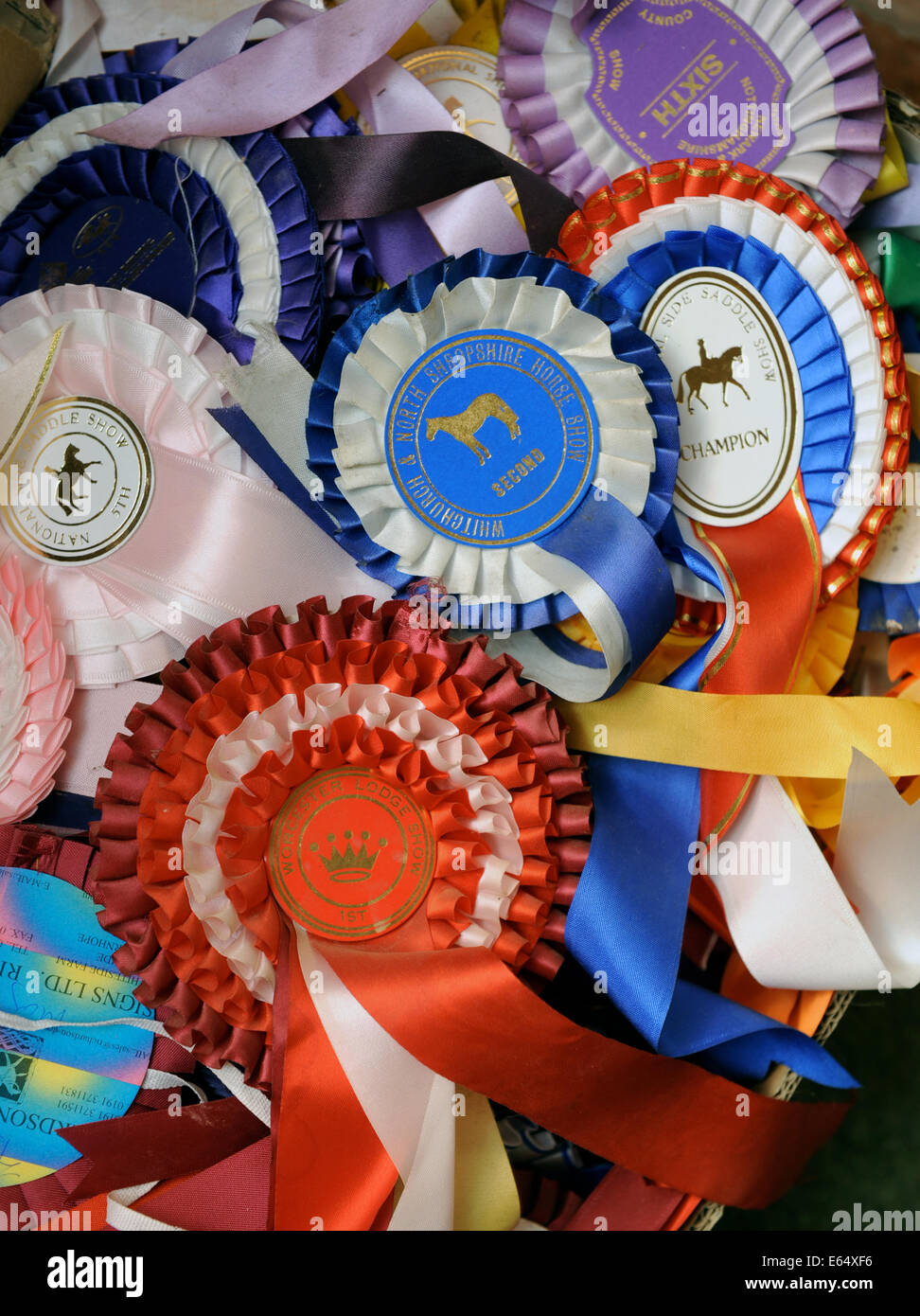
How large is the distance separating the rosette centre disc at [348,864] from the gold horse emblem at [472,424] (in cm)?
27

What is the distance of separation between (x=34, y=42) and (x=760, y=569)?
0.75m

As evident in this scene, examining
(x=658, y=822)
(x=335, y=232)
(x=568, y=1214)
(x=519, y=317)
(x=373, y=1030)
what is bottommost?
(x=568, y=1214)

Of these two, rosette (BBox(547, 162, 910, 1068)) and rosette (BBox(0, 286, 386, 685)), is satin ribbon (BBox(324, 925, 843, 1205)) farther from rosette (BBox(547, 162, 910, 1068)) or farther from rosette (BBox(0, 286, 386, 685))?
rosette (BBox(0, 286, 386, 685))

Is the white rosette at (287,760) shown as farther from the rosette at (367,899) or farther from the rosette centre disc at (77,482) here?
the rosette centre disc at (77,482)

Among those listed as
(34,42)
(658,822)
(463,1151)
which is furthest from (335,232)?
(463,1151)

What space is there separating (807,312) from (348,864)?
55 centimetres

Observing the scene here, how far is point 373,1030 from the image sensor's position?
0.78 meters

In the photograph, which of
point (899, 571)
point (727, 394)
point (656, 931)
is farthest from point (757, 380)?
point (656, 931)

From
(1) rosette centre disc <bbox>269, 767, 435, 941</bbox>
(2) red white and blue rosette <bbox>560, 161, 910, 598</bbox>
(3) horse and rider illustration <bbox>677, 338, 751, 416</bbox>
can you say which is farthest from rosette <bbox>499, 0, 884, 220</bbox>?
(1) rosette centre disc <bbox>269, 767, 435, 941</bbox>

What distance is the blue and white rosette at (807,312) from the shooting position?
2.94ft

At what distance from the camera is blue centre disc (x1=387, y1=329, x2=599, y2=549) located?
2.75 ft

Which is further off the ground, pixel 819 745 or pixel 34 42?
pixel 34 42


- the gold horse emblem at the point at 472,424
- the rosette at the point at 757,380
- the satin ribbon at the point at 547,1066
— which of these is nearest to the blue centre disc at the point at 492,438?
the gold horse emblem at the point at 472,424

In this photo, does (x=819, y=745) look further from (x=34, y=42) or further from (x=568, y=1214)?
(x=34, y=42)
